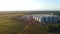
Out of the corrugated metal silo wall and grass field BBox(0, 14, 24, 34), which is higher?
the corrugated metal silo wall

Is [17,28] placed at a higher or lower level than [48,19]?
lower

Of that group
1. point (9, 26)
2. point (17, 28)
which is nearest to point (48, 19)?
point (17, 28)

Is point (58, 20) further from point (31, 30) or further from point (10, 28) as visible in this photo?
point (10, 28)

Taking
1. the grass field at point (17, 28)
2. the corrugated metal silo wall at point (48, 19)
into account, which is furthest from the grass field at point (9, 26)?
the corrugated metal silo wall at point (48, 19)

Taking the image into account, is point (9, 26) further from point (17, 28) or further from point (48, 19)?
point (48, 19)

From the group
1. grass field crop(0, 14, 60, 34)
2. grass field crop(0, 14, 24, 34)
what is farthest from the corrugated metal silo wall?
grass field crop(0, 14, 24, 34)

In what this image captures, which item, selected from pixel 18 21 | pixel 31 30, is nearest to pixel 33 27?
pixel 31 30

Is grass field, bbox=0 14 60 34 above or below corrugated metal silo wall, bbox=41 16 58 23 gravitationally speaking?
below

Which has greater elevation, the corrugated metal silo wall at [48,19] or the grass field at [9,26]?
the corrugated metal silo wall at [48,19]

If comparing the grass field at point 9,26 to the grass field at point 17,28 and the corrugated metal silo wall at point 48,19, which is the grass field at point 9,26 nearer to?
the grass field at point 17,28

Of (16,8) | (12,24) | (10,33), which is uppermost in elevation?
(16,8)

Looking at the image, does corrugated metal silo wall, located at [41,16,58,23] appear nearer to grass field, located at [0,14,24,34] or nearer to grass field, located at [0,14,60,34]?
grass field, located at [0,14,60,34]
